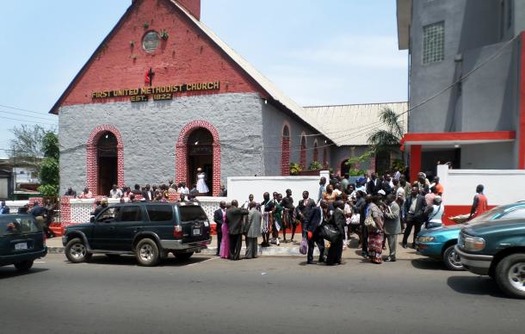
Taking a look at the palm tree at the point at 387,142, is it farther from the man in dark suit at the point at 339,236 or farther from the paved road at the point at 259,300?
the man in dark suit at the point at 339,236

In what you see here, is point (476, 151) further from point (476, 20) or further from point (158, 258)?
point (158, 258)

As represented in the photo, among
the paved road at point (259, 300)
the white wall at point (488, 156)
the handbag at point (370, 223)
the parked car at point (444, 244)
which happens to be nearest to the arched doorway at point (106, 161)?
the paved road at point (259, 300)

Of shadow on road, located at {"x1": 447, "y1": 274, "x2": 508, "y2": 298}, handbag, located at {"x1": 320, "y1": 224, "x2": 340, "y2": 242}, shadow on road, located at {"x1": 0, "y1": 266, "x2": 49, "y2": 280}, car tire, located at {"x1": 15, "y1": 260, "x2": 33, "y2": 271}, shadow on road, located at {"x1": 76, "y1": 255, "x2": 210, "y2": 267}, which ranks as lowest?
shadow on road, located at {"x1": 76, "y1": 255, "x2": 210, "y2": 267}

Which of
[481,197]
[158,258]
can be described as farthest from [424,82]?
[158,258]

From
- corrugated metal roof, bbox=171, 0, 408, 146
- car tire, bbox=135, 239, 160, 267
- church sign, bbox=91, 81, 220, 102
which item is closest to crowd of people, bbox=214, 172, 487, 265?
car tire, bbox=135, 239, 160, 267

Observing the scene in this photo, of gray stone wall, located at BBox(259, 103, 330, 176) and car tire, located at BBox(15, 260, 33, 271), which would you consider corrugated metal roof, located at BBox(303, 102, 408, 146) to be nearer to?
gray stone wall, located at BBox(259, 103, 330, 176)

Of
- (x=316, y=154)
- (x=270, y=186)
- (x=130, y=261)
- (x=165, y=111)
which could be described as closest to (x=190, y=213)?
(x=130, y=261)

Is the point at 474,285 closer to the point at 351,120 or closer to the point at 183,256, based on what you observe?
the point at 183,256

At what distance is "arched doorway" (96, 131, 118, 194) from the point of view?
2378 cm

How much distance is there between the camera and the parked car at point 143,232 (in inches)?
484

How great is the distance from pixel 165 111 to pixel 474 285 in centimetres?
1669

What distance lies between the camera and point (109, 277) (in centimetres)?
1070

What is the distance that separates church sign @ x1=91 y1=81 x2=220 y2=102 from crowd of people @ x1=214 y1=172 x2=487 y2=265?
8.15 meters

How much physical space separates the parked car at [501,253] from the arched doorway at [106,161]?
1881cm
